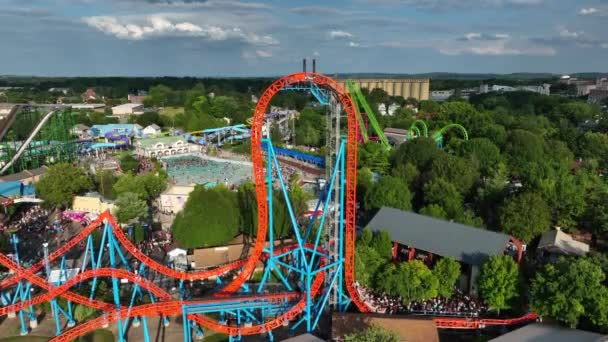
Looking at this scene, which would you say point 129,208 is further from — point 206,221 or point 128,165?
point 128,165

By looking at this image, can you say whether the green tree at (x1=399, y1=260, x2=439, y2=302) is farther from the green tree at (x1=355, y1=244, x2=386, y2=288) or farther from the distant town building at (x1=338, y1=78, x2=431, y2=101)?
the distant town building at (x1=338, y1=78, x2=431, y2=101)

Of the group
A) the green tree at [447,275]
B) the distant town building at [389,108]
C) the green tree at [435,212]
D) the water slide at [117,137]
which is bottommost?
the green tree at [447,275]

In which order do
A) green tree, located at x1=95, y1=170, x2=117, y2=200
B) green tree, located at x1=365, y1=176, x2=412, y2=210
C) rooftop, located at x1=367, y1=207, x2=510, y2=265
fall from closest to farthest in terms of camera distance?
rooftop, located at x1=367, y1=207, x2=510, y2=265 → green tree, located at x1=365, y1=176, x2=412, y2=210 → green tree, located at x1=95, y1=170, x2=117, y2=200

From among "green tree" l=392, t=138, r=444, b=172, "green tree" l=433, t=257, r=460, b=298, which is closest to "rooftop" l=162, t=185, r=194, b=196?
"green tree" l=392, t=138, r=444, b=172

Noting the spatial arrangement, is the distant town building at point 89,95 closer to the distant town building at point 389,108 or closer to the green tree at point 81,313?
the distant town building at point 389,108

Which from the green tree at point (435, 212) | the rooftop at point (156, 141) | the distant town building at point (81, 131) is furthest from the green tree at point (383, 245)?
the distant town building at point (81, 131)

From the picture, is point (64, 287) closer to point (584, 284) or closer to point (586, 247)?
point (584, 284)

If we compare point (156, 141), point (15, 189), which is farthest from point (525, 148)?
point (15, 189)

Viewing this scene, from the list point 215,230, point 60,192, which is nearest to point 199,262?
point 215,230
